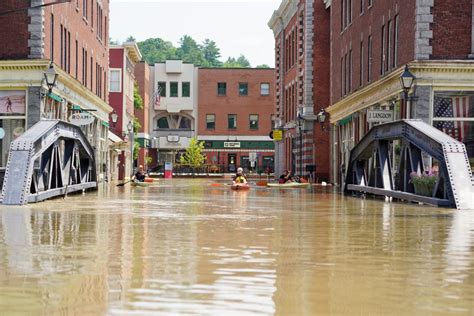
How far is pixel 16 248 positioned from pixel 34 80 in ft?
80.0

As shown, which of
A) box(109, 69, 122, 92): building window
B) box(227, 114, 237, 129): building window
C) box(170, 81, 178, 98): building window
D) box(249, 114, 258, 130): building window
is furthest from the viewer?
box(227, 114, 237, 129): building window

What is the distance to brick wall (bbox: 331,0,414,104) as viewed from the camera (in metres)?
31.7

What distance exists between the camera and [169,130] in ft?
335

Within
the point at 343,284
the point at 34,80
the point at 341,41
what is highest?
the point at 341,41

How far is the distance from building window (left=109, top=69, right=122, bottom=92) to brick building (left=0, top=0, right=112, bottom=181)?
25.3 meters

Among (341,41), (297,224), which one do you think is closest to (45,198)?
(297,224)

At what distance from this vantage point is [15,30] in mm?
35062

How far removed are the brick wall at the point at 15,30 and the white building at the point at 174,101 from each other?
6415 centimetres

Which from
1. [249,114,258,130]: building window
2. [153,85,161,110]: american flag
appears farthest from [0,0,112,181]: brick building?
[249,114,258,130]: building window

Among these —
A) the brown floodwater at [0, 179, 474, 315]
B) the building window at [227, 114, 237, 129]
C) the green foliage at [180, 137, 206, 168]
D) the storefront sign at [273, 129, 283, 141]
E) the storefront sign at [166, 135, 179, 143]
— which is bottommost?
the brown floodwater at [0, 179, 474, 315]

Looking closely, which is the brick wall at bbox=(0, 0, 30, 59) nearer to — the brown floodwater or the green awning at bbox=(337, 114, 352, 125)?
the green awning at bbox=(337, 114, 352, 125)

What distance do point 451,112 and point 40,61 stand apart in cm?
1558

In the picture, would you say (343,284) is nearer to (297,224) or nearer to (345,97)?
(297,224)

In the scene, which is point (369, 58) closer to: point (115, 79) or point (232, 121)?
point (115, 79)
